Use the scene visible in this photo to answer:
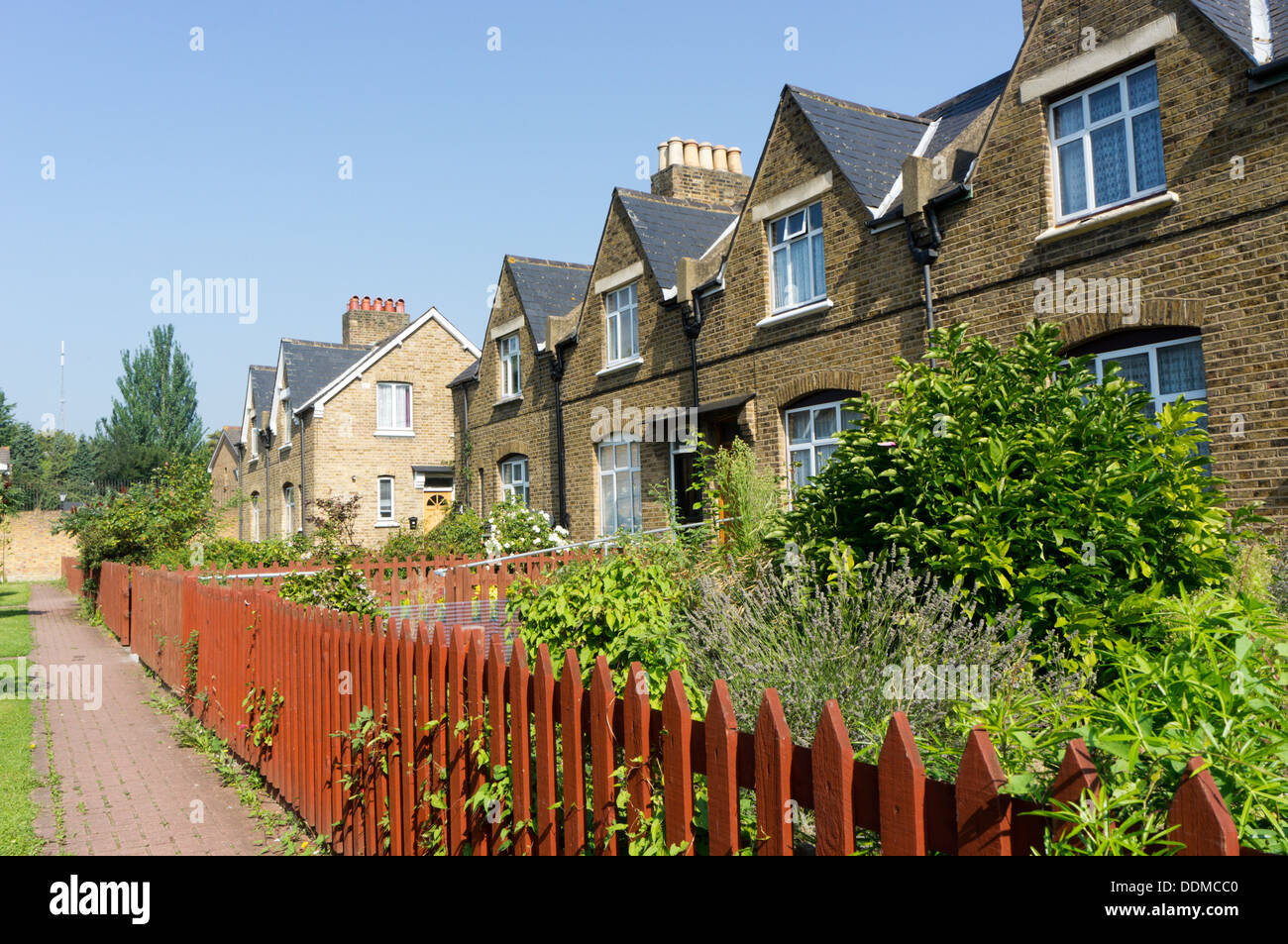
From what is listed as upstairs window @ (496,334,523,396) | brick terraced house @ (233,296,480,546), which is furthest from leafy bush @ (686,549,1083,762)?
brick terraced house @ (233,296,480,546)

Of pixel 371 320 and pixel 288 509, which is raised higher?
pixel 371 320

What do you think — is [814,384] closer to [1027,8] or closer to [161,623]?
[1027,8]

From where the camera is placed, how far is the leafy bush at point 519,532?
17.8 m

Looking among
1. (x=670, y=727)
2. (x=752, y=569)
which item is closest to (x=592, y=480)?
(x=752, y=569)

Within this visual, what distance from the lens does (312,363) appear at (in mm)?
36625

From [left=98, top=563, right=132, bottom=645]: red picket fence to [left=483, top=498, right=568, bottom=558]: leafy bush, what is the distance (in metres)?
5.97

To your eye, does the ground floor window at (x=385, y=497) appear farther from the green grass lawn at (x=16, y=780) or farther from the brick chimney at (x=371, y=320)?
the green grass lawn at (x=16, y=780)

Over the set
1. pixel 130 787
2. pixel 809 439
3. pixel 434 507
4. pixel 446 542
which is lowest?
pixel 130 787

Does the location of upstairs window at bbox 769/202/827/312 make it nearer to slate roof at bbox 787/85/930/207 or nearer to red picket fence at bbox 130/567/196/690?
slate roof at bbox 787/85/930/207

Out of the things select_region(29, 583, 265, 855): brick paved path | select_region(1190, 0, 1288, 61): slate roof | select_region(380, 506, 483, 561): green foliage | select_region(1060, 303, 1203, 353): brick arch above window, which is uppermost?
select_region(1190, 0, 1288, 61): slate roof

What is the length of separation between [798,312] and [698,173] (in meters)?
8.89

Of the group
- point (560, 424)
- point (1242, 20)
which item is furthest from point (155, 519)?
point (1242, 20)

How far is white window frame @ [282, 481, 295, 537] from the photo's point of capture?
1371 inches

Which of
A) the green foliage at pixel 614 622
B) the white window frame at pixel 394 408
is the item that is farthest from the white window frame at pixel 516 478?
the green foliage at pixel 614 622
